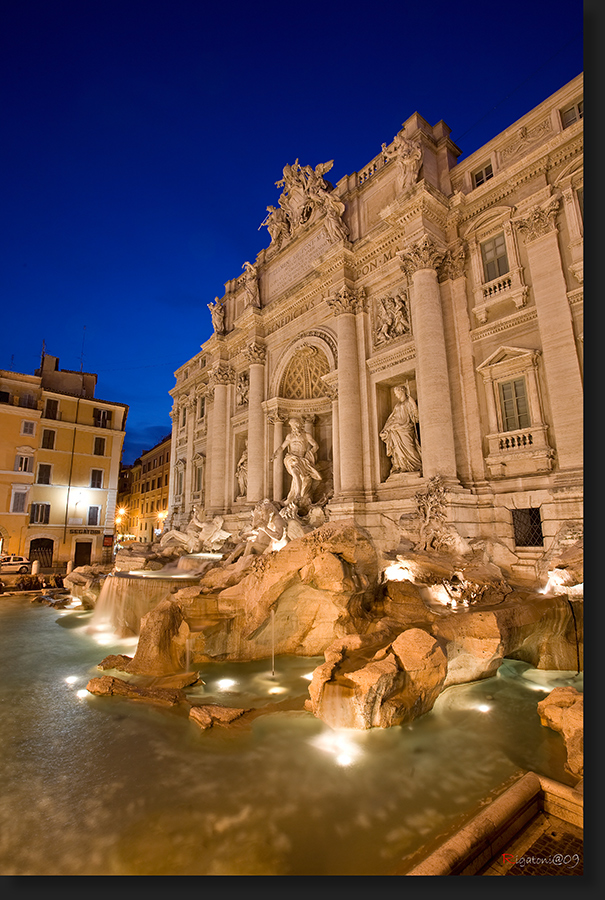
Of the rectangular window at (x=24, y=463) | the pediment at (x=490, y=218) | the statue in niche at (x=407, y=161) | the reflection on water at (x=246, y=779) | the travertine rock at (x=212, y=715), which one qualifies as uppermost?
the statue in niche at (x=407, y=161)

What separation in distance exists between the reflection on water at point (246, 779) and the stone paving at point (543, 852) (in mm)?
615

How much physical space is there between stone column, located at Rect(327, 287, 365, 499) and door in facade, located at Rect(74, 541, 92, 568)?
69.0 ft

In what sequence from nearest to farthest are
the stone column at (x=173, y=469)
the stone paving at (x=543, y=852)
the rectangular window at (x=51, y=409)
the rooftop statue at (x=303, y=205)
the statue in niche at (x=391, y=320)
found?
the stone paving at (x=543, y=852) → the statue in niche at (x=391, y=320) → the rooftop statue at (x=303, y=205) → the stone column at (x=173, y=469) → the rectangular window at (x=51, y=409)

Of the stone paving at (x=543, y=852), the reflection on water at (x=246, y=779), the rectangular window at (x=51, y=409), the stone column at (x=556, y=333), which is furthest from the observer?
the rectangular window at (x=51, y=409)

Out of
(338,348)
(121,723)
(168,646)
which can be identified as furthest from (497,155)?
(121,723)

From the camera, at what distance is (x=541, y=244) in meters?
10.8

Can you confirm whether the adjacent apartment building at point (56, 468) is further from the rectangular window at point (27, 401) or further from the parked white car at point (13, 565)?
the parked white car at point (13, 565)

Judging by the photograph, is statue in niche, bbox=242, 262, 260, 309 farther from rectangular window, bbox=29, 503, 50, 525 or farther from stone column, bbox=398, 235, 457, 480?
rectangular window, bbox=29, 503, 50, 525

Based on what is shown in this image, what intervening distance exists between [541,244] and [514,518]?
22.8ft

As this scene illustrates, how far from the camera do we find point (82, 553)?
27797 millimetres

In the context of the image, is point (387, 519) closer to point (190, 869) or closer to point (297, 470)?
point (297, 470)

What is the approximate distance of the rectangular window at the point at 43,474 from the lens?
26.9 metres

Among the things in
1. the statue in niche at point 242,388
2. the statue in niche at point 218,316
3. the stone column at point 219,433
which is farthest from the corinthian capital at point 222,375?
the statue in niche at point 218,316

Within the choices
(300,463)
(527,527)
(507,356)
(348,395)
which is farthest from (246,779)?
(300,463)
